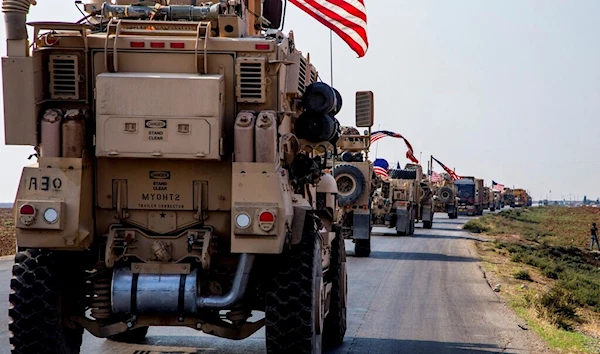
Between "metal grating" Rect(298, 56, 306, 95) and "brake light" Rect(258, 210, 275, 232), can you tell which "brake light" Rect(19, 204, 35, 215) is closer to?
"brake light" Rect(258, 210, 275, 232)

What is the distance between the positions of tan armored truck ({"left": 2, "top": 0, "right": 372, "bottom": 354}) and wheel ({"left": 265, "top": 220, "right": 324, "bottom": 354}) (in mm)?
12

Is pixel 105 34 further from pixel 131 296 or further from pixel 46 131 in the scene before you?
pixel 131 296

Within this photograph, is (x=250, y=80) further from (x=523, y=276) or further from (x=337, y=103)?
(x=523, y=276)

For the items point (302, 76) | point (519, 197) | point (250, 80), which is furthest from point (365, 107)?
point (519, 197)

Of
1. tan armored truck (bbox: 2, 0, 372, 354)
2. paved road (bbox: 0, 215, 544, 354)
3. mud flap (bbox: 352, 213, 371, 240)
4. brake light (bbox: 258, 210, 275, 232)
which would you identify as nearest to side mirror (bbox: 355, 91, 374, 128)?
paved road (bbox: 0, 215, 544, 354)

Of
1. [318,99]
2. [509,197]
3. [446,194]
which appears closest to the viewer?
[318,99]

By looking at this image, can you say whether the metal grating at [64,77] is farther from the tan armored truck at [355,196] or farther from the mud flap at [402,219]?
the mud flap at [402,219]

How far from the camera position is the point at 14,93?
27.3ft

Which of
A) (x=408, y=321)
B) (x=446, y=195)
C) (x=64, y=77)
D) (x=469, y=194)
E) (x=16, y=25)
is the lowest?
(x=408, y=321)

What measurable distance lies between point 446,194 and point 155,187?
181ft

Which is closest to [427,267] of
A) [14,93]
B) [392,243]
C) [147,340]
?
[392,243]

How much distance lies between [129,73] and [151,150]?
0.74 meters

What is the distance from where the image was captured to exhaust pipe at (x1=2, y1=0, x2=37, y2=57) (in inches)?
329

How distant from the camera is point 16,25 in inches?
331
